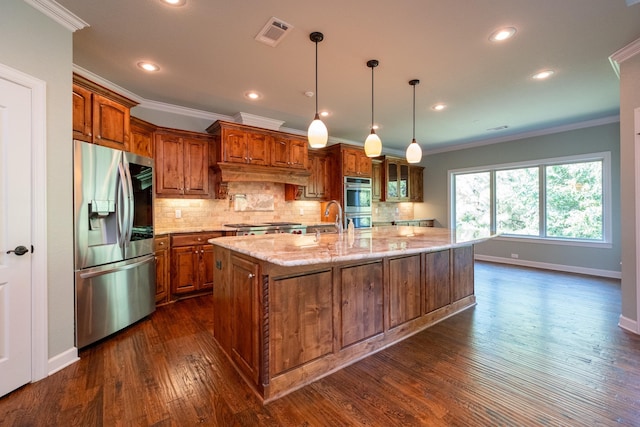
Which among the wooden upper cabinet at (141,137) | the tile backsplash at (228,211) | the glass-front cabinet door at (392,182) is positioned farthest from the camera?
the glass-front cabinet door at (392,182)

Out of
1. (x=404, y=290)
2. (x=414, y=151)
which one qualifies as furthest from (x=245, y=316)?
(x=414, y=151)

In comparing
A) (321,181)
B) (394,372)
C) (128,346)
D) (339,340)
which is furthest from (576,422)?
(321,181)

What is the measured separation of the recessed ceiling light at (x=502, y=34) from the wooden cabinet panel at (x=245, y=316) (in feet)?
9.08

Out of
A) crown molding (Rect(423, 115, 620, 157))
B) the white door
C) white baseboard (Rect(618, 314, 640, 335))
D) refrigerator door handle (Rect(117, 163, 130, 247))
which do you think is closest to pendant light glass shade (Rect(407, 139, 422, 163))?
white baseboard (Rect(618, 314, 640, 335))

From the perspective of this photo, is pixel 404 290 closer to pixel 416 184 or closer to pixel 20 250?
pixel 20 250

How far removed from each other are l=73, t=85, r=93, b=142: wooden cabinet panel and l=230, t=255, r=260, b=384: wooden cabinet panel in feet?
→ 6.04

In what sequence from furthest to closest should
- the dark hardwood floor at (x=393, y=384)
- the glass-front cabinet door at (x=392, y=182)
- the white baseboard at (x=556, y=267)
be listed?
the glass-front cabinet door at (x=392, y=182) → the white baseboard at (x=556, y=267) → the dark hardwood floor at (x=393, y=384)

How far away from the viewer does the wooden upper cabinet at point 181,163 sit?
3.95 metres

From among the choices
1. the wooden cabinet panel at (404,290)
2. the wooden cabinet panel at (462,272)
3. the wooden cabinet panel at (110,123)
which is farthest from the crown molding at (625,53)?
the wooden cabinet panel at (110,123)

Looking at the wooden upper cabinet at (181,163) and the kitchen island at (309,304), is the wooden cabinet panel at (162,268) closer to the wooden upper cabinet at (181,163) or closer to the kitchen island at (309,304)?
the wooden upper cabinet at (181,163)

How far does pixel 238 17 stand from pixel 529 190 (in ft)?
20.2

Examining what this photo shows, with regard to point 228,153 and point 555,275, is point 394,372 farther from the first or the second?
point 555,275

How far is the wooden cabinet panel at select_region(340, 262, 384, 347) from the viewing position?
223cm

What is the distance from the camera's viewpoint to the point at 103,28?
7.80ft
